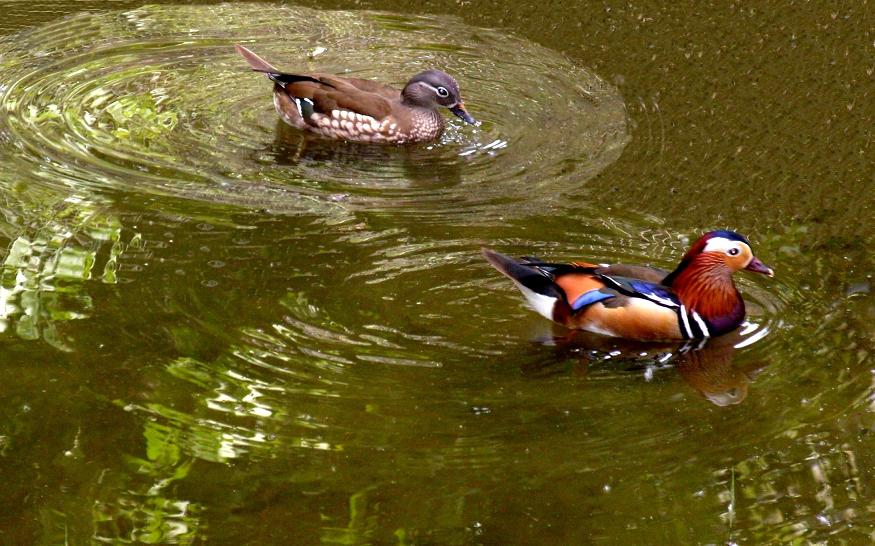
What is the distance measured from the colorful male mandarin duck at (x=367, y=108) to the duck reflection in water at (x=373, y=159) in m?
0.07

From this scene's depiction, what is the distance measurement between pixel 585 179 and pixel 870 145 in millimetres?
1875

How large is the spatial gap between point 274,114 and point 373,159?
3.03ft

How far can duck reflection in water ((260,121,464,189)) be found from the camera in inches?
317

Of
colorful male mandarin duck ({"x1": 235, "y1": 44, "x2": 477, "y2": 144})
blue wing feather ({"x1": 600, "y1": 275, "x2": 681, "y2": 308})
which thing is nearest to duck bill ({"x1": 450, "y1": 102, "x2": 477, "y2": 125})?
colorful male mandarin duck ({"x1": 235, "y1": 44, "x2": 477, "y2": 144})

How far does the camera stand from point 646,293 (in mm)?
6320

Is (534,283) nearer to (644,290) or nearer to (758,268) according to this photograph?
(644,290)

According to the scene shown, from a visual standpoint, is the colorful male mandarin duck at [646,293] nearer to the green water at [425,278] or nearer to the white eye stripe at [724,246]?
the white eye stripe at [724,246]

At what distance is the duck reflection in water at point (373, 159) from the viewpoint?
8.05 meters

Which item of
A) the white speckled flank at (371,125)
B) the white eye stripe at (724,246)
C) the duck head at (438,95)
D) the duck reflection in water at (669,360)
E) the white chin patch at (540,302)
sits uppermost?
the duck head at (438,95)

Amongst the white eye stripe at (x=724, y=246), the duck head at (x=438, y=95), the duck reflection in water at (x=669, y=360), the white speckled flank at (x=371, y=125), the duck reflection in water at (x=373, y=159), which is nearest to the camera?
the duck reflection in water at (x=669, y=360)

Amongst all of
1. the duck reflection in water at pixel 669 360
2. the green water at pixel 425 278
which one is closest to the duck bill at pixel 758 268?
the green water at pixel 425 278

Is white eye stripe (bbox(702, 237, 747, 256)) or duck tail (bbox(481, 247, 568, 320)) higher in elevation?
white eye stripe (bbox(702, 237, 747, 256))

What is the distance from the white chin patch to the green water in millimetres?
95

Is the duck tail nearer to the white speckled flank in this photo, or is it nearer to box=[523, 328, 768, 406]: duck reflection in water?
box=[523, 328, 768, 406]: duck reflection in water
